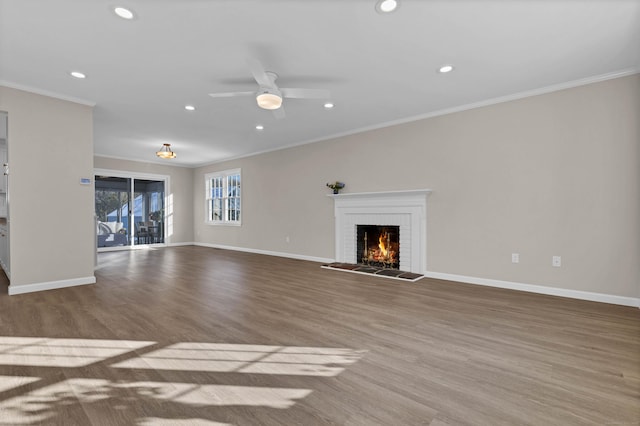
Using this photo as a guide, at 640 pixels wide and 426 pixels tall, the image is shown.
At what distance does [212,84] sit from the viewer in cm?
367

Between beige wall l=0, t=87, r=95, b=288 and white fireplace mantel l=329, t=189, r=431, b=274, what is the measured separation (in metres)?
4.00

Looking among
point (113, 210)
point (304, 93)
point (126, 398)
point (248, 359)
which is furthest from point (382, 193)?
point (113, 210)

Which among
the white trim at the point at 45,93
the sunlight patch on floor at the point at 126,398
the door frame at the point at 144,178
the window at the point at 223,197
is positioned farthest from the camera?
the window at the point at 223,197

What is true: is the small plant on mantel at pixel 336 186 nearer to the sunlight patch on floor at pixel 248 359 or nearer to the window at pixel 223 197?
the window at pixel 223 197

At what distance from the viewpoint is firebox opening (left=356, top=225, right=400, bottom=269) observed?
5355mm

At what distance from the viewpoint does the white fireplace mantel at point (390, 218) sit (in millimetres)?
4859

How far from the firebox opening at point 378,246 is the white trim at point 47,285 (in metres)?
4.28

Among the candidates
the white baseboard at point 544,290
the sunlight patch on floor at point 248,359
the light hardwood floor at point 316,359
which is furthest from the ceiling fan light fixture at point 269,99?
the white baseboard at point 544,290

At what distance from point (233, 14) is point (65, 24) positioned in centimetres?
142

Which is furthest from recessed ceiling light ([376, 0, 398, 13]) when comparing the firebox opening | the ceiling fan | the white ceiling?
the firebox opening

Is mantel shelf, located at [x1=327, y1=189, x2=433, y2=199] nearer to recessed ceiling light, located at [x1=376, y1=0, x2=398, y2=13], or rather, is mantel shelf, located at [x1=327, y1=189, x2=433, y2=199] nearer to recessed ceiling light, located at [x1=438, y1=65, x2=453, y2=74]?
recessed ceiling light, located at [x1=438, y1=65, x2=453, y2=74]

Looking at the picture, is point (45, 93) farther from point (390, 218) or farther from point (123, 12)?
point (390, 218)

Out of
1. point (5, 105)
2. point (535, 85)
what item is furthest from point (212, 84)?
point (535, 85)

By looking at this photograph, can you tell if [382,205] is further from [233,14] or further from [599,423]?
[599,423]
